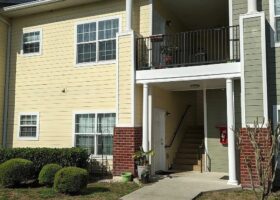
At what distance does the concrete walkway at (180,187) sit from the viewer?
887 centimetres

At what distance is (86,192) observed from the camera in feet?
31.2

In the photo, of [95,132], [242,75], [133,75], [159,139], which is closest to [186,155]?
[159,139]

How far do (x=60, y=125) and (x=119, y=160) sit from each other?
10.9ft

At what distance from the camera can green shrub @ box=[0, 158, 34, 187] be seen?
10.1 meters

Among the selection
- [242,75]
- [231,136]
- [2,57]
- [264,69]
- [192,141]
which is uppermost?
[2,57]

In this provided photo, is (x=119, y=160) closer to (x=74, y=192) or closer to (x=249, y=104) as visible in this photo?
(x=74, y=192)

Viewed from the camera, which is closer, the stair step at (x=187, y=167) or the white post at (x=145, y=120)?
the white post at (x=145, y=120)

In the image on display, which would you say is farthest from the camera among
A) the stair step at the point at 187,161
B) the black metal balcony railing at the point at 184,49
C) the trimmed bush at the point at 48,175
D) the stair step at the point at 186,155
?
the stair step at the point at 186,155

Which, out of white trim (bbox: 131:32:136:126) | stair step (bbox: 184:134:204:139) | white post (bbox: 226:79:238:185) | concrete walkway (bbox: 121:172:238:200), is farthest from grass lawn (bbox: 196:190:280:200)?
stair step (bbox: 184:134:204:139)

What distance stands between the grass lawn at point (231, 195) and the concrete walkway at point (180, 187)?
0.86ft

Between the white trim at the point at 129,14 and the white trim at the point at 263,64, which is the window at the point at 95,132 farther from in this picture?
the white trim at the point at 263,64

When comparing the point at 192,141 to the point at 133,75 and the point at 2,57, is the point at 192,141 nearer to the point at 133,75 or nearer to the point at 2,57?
the point at 133,75

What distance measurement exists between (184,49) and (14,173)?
7384 millimetres

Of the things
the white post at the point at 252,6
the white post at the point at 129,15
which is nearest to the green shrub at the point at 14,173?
the white post at the point at 129,15
